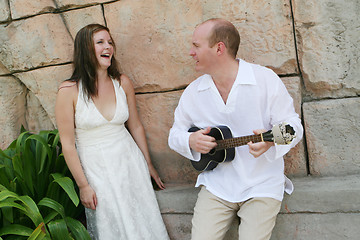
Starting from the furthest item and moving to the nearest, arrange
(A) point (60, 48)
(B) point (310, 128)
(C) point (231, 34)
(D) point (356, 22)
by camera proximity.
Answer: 1. (A) point (60, 48)
2. (B) point (310, 128)
3. (D) point (356, 22)
4. (C) point (231, 34)

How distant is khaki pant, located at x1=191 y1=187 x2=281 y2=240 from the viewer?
6.90ft

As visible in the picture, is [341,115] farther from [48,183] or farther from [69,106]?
[48,183]

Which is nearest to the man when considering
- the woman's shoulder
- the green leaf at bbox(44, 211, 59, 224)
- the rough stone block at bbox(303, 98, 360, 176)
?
the rough stone block at bbox(303, 98, 360, 176)

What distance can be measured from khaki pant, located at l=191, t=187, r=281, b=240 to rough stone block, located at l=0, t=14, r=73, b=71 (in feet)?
5.25

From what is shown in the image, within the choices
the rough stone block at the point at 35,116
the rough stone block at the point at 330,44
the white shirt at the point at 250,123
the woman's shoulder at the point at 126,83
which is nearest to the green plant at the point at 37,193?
the rough stone block at the point at 35,116

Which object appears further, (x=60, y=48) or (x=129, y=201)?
(x=60, y=48)

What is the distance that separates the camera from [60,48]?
301 centimetres

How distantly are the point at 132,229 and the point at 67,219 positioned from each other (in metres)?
0.44

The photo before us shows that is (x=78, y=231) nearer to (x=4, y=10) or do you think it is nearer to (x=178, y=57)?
(x=178, y=57)

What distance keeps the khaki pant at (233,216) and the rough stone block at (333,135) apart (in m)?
0.62

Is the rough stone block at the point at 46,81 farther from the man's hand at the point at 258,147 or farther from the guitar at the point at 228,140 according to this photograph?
the man's hand at the point at 258,147

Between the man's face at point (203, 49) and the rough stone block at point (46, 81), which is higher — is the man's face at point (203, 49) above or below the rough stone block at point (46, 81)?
above

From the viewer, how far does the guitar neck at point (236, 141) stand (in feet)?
6.58

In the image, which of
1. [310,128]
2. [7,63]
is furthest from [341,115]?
[7,63]
